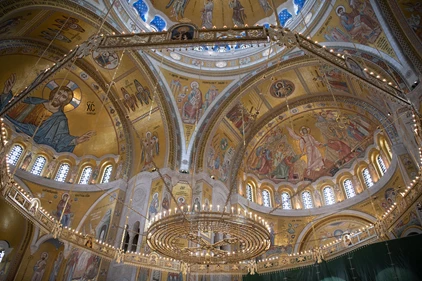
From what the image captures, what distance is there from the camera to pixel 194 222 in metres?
7.50

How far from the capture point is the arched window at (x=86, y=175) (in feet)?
52.2

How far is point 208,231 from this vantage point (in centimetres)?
795

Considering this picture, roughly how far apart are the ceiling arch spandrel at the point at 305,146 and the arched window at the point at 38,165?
11.1m

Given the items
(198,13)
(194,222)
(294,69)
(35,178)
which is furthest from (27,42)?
(294,69)

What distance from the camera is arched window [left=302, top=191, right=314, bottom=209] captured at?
17109mm

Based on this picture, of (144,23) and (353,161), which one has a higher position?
(144,23)

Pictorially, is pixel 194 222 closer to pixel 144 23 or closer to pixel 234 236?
pixel 234 236

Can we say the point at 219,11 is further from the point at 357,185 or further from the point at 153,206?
the point at 357,185

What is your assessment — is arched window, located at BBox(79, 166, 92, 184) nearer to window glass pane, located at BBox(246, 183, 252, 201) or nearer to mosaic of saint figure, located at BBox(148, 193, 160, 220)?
mosaic of saint figure, located at BBox(148, 193, 160, 220)

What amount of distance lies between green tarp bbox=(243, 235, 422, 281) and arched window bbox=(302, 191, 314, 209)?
5288mm

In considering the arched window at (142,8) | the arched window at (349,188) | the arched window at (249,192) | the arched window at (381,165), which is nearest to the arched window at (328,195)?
the arched window at (349,188)

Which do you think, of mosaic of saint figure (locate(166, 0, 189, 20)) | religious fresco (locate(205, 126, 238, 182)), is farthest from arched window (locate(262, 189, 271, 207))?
mosaic of saint figure (locate(166, 0, 189, 20))

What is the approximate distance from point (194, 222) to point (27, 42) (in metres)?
11.4

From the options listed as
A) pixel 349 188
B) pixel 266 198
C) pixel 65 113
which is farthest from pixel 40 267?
pixel 349 188
